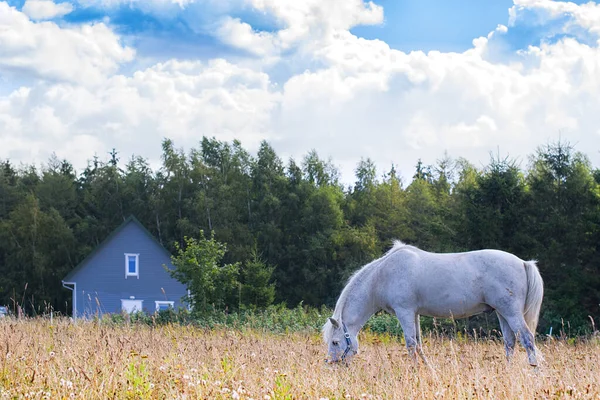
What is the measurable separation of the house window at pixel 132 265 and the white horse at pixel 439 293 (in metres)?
33.6

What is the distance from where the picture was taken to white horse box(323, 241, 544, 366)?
831 centimetres

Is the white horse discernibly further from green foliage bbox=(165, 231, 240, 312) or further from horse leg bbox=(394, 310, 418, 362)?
green foliage bbox=(165, 231, 240, 312)

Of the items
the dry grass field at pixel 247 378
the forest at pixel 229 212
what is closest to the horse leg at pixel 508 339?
the dry grass field at pixel 247 378

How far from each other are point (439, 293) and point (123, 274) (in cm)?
3473

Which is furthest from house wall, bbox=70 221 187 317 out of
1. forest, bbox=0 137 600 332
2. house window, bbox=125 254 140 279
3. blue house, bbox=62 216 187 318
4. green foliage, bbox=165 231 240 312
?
green foliage, bbox=165 231 240 312

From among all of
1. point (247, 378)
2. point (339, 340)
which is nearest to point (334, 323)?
point (339, 340)

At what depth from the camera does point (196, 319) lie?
55.5 feet

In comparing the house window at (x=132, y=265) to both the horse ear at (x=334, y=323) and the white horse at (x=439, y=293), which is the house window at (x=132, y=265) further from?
the horse ear at (x=334, y=323)

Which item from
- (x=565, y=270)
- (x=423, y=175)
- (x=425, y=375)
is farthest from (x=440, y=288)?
(x=423, y=175)

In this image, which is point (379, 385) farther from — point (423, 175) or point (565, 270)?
point (423, 175)

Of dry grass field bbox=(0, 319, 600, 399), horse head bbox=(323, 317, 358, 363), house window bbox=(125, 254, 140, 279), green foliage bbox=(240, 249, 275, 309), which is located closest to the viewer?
dry grass field bbox=(0, 319, 600, 399)

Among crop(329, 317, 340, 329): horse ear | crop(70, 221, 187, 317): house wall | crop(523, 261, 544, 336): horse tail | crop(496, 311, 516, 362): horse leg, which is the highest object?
crop(523, 261, 544, 336): horse tail

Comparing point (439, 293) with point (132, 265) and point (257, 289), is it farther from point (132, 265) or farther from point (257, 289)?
point (132, 265)

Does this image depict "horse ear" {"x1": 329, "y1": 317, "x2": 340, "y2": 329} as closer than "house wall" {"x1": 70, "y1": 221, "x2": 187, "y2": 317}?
Yes
